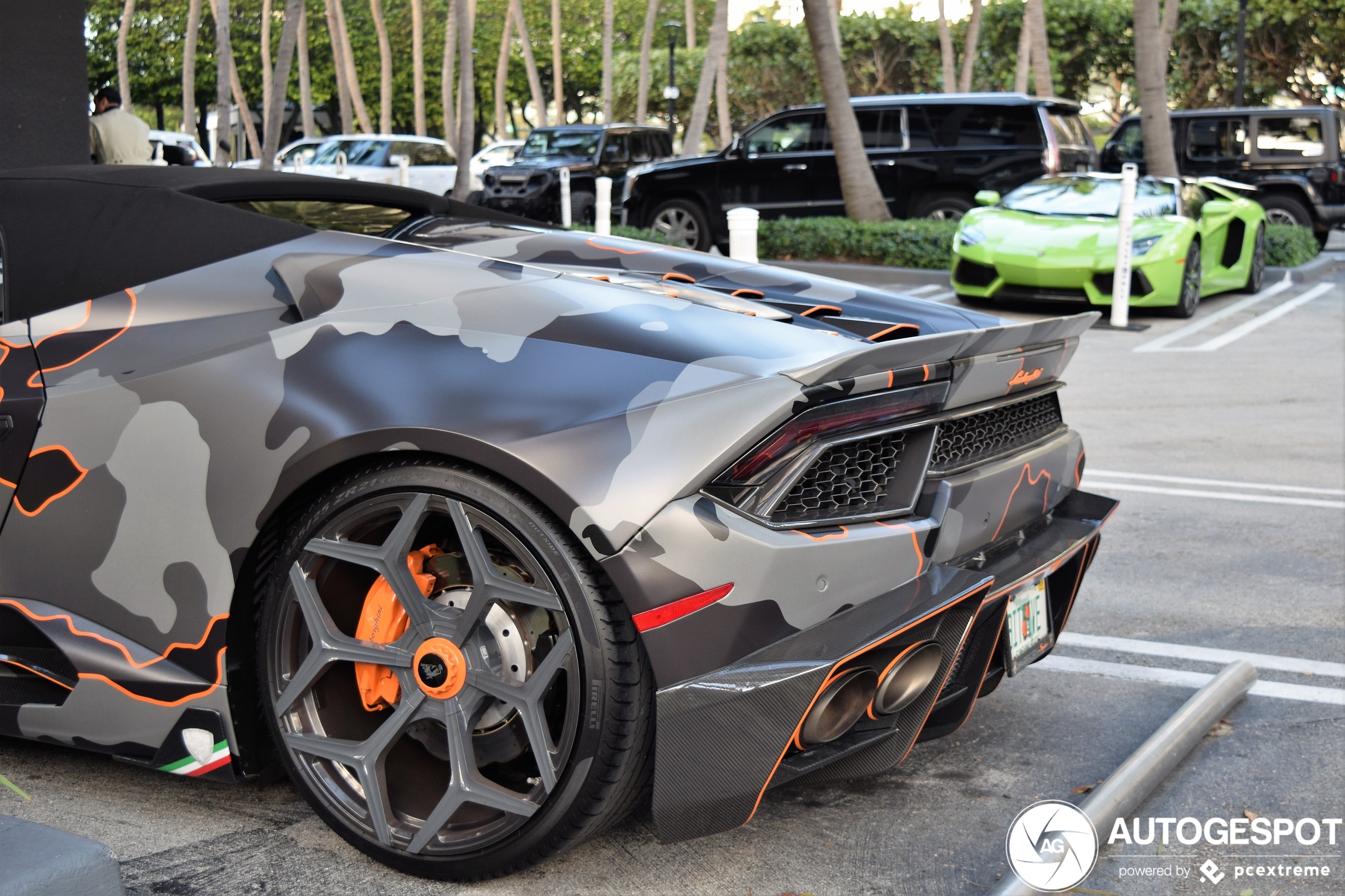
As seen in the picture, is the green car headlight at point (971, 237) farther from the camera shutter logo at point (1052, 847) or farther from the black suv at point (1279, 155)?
the camera shutter logo at point (1052, 847)

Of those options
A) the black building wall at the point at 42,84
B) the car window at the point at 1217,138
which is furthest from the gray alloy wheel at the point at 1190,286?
the black building wall at the point at 42,84

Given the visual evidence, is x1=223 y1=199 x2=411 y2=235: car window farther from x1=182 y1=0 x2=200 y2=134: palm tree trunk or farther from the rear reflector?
x1=182 y1=0 x2=200 y2=134: palm tree trunk

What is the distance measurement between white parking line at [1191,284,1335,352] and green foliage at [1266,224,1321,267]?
616mm

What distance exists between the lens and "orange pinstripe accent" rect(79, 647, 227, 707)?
2.63 metres

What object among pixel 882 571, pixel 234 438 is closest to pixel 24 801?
pixel 234 438

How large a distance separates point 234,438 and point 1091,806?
188 centimetres

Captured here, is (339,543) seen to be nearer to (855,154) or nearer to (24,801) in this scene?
(24,801)

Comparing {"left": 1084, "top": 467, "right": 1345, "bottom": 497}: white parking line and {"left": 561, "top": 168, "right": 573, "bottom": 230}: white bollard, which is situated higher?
{"left": 561, "top": 168, "right": 573, "bottom": 230}: white bollard

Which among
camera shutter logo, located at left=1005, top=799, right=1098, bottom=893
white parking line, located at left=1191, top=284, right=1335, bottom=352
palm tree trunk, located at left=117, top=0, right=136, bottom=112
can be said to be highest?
palm tree trunk, located at left=117, top=0, right=136, bottom=112

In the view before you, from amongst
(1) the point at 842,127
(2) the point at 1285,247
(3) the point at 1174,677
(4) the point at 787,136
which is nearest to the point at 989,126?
(1) the point at 842,127


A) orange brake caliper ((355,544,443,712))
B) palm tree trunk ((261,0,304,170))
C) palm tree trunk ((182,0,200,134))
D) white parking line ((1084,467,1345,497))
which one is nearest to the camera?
orange brake caliper ((355,544,443,712))

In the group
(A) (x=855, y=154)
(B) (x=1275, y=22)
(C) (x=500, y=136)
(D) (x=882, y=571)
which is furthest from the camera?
(C) (x=500, y=136)

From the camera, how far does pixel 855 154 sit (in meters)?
16.0

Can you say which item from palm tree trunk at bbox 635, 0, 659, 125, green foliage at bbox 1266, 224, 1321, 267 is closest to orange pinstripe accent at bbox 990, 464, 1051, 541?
green foliage at bbox 1266, 224, 1321, 267
